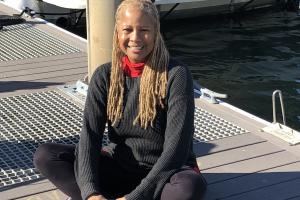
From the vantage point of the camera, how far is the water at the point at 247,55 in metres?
7.85

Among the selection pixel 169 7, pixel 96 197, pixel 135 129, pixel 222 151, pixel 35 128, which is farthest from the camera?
pixel 169 7

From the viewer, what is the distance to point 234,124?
15.3 ft

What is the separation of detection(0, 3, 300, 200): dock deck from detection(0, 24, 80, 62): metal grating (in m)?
0.56

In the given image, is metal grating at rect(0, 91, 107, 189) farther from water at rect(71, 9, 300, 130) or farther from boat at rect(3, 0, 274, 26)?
boat at rect(3, 0, 274, 26)

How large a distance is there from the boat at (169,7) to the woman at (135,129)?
6798 millimetres

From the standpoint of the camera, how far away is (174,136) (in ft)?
9.54

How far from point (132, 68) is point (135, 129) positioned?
311 mm

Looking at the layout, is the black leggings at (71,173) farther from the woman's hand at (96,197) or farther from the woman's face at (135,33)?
the woman's face at (135,33)

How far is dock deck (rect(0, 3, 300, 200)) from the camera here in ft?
11.7

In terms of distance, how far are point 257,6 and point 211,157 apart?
976 centimetres

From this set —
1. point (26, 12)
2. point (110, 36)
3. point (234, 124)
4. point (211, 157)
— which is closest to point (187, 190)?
point (211, 157)

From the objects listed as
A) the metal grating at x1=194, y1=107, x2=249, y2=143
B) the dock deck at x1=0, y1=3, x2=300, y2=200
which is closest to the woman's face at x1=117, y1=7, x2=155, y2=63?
the dock deck at x1=0, y1=3, x2=300, y2=200

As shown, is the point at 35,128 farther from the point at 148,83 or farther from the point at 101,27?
the point at 148,83

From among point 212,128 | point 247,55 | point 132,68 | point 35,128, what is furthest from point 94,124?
point 247,55
